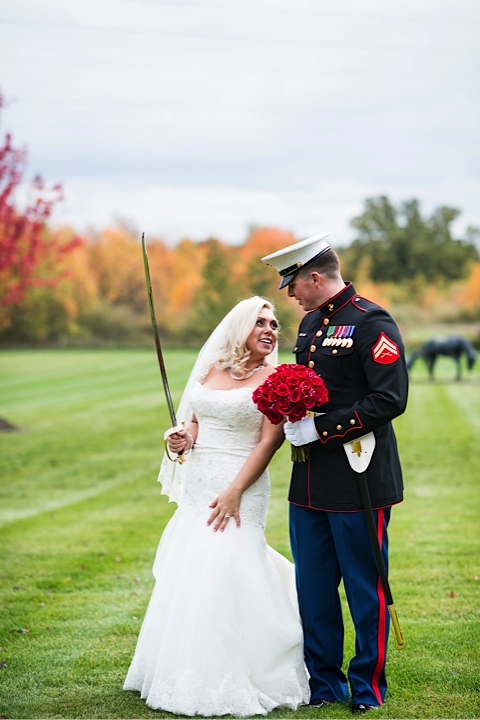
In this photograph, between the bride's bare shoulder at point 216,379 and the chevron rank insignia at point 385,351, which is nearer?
the chevron rank insignia at point 385,351

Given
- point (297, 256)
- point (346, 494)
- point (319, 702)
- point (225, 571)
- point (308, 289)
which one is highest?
point (297, 256)

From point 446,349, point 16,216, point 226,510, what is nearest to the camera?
point 226,510

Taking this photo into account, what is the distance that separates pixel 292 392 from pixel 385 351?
47cm

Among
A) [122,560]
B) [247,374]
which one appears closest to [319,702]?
[247,374]

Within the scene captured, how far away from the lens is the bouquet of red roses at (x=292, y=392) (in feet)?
13.0

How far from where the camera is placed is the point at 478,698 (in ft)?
14.4

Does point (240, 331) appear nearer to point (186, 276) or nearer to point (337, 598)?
point (337, 598)

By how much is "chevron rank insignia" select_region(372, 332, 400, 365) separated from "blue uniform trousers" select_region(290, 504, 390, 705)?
74cm

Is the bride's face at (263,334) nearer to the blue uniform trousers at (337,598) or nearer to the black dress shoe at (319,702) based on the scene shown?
the blue uniform trousers at (337,598)

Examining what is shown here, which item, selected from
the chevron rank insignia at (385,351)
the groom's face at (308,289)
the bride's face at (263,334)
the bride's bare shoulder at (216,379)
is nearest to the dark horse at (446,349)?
the bride's bare shoulder at (216,379)

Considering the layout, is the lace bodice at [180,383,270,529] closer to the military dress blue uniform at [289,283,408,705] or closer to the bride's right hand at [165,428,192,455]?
the bride's right hand at [165,428,192,455]

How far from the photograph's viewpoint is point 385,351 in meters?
4.02

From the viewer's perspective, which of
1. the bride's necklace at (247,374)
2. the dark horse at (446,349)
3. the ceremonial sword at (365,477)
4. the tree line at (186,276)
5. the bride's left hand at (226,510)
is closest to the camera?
the ceremonial sword at (365,477)

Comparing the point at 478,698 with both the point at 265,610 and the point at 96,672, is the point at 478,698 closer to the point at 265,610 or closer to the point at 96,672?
the point at 265,610
